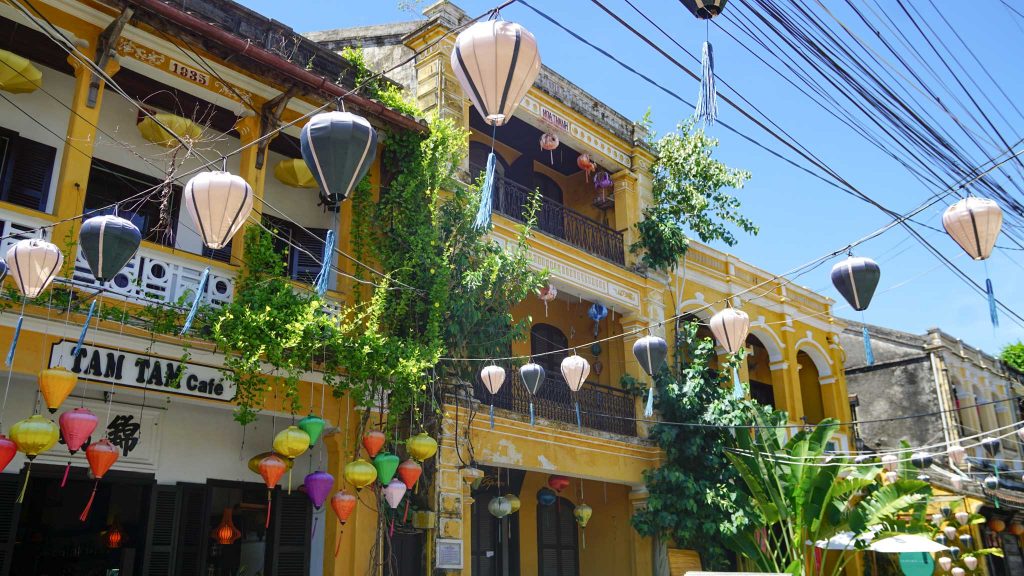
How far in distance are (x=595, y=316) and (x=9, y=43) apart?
28.7 ft

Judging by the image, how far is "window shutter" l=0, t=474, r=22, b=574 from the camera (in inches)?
316

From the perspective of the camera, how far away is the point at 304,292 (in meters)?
9.66

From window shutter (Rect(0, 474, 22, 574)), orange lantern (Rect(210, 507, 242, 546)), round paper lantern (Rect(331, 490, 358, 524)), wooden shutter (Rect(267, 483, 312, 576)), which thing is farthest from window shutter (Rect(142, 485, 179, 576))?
round paper lantern (Rect(331, 490, 358, 524))

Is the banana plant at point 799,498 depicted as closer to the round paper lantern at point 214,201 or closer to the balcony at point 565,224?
the balcony at point 565,224

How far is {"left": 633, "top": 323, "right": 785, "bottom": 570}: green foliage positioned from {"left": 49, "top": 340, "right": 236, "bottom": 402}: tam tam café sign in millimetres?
6994

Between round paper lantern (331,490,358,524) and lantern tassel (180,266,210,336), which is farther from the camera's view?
round paper lantern (331,490,358,524)

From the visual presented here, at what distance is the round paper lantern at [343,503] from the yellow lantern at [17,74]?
529cm

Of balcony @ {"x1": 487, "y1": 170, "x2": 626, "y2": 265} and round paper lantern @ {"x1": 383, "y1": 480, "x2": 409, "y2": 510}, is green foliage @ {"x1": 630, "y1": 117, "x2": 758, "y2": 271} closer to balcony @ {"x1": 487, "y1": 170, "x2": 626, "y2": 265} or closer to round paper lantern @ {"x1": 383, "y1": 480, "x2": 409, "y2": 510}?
balcony @ {"x1": 487, "y1": 170, "x2": 626, "y2": 265}

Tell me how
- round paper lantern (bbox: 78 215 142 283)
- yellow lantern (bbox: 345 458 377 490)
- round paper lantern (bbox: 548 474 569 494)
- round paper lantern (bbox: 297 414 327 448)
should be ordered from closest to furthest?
round paper lantern (bbox: 78 215 142 283) < round paper lantern (bbox: 297 414 327 448) < yellow lantern (bbox: 345 458 377 490) < round paper lantern (bbox: 548 474 569 494)

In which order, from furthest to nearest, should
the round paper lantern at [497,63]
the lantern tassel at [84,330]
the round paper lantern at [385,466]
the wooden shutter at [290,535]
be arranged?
the wooden shutter at [290,535]
the round paper lantern at [385,466]
the lantern tassel at [84,330]
the round paper lantern at [497,63]

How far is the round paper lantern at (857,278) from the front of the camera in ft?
26.5

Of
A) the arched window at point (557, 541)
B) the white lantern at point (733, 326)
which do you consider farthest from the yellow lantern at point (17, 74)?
the arched window at point (557, 541)

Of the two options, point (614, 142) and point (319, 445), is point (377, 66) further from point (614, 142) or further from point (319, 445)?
point (319, 445)

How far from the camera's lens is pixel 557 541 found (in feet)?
46.6
